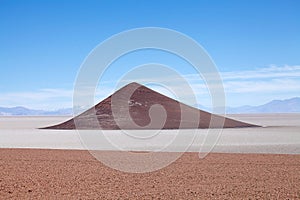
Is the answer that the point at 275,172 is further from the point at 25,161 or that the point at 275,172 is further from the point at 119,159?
the point at 25,161

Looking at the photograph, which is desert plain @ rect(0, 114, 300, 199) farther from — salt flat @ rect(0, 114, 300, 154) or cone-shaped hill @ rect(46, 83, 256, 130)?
A: cone-shaped hill @ rect(46, 83, 256, 130)

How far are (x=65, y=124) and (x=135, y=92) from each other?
903 cm

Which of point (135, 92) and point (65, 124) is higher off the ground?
point (135, 92)

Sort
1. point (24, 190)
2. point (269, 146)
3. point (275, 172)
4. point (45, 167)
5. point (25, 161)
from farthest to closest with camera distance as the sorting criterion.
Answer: point (269, 146) → point (25, 161) → point (45, 167) → point (275, 172) → point (24, 190)

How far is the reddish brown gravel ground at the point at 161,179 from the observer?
38.3 ft

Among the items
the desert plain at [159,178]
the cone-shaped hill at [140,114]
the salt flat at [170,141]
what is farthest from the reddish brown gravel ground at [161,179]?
the cone-shaped hill at [140,114]

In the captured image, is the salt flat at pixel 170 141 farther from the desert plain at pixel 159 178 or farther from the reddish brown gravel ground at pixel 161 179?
the reddish brown gravel ground at pixel 161 179

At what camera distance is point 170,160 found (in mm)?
19297

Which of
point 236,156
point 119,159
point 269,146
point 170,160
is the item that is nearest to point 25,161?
point 119,159

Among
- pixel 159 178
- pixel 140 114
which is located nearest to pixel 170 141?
pixel 159 178

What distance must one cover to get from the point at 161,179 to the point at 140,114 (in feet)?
107

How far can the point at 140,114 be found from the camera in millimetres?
46781

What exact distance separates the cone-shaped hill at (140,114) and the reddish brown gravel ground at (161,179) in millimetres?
24915

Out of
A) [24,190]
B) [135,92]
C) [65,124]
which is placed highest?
[135,92]
